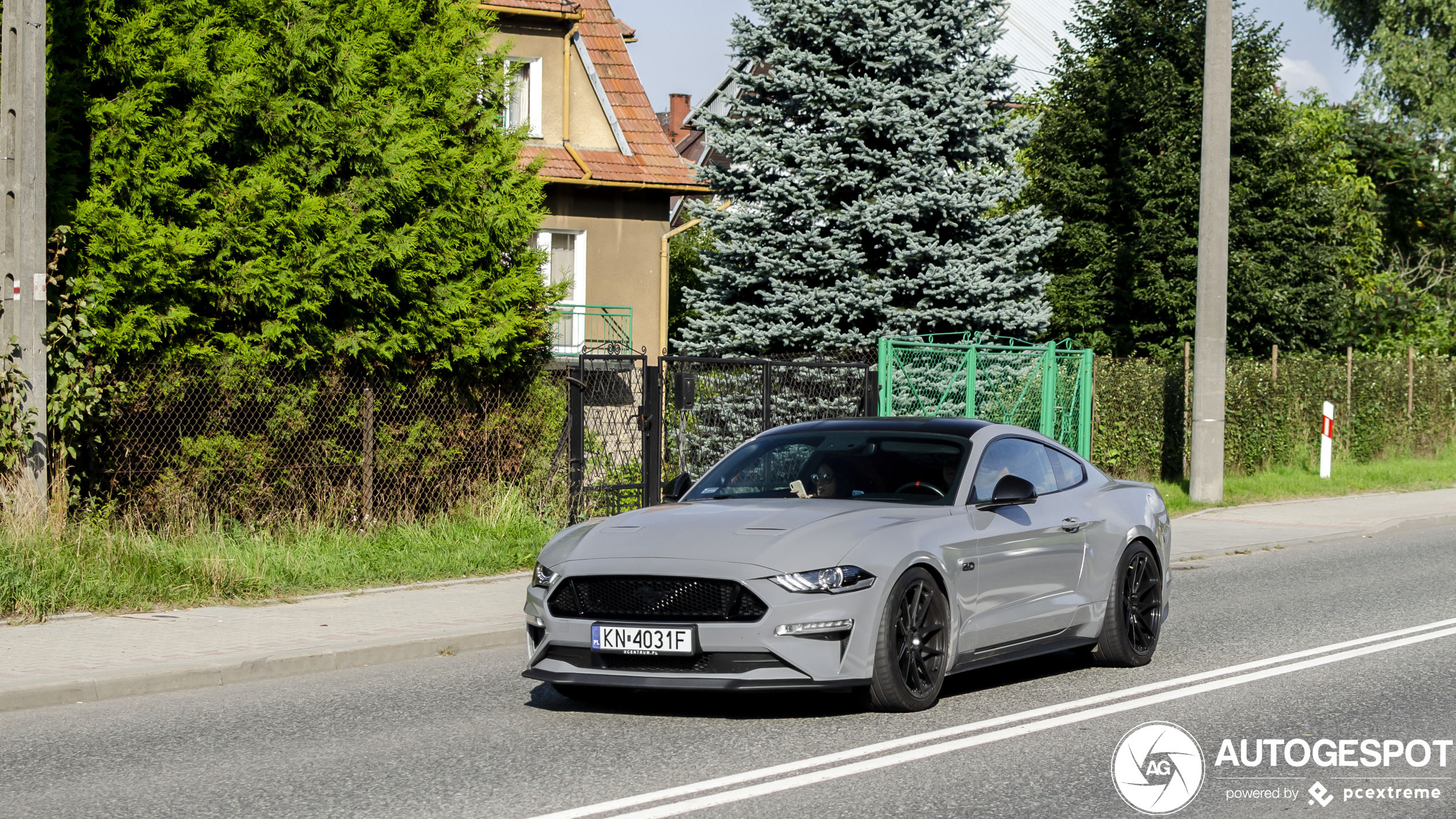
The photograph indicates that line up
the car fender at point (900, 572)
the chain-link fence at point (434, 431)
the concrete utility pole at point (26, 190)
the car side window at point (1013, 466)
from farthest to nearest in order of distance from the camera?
the chain-link fence at point (434, 431) → the concrete utility pole at point (26, 190) → the car side window at point (1013, 466) → the car fender at point (900, 572)

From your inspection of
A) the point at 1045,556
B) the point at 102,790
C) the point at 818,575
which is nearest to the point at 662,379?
the point at 1045,556

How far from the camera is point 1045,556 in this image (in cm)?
865

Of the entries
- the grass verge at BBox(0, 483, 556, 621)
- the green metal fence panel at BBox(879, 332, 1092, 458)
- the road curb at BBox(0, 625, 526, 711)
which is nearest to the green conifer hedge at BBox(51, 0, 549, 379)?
the grass verge at BBox(0, 483, 556, 621)

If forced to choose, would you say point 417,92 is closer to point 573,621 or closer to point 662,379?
point 662,379

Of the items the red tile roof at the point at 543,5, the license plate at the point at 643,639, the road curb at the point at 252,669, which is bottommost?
the road curb at the point at 252,669

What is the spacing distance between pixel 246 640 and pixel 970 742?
Result: 4767 millimetres

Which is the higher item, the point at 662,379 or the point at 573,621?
the point at 662,379

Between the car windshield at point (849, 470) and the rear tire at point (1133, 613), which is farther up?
the car windshield at point (849, 470)

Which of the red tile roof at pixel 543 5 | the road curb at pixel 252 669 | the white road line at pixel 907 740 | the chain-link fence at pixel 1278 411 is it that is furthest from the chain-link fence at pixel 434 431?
the red tile roof at pixel 543 5

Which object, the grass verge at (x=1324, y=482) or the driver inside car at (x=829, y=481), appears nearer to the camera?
the driver inside car at (x=829, y=481)

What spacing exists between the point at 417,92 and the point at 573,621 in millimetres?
8700

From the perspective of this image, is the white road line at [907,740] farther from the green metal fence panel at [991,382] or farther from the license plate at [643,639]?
the green metal fence panel at [991,382]

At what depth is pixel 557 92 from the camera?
28.1m

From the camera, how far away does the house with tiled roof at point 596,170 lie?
1096 inches
